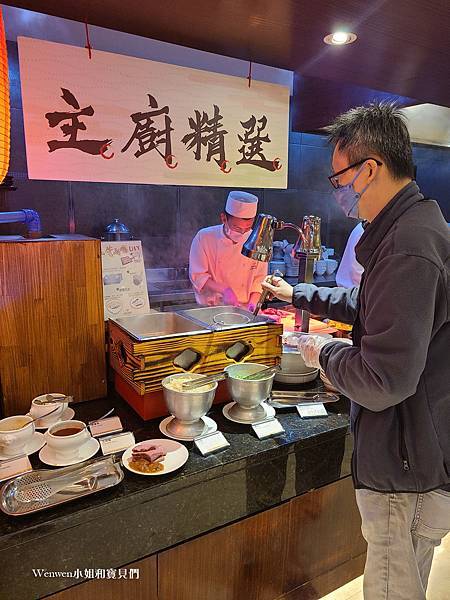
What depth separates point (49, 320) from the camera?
1.71 metres

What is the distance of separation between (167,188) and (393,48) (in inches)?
111

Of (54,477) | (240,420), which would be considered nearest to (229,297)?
(240,420)

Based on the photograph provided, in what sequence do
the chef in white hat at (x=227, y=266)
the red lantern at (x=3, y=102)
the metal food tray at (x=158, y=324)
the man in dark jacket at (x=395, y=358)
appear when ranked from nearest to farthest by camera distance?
Answer: the man in dark jacket at (x=395, y=358)
the red lantern at (x=3, y=102)
the metal food tray at (x=158, y=324)
the chef in white hat at (x=227, y=266)

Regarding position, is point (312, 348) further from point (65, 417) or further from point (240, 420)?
point (65, 417)

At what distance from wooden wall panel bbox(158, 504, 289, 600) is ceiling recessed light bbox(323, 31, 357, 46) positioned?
79.2 inches

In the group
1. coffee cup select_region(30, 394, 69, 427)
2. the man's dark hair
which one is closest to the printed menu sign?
coffee cup select_region(30, 394, 69, 427)

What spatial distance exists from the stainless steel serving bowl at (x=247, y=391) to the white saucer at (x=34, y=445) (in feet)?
2.26

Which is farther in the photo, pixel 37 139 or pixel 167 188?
pixel 167 188

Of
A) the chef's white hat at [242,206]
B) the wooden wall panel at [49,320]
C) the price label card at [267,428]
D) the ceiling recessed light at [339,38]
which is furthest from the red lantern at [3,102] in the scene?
the chef's white hat at [242,206]

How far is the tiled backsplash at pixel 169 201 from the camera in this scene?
3.85m

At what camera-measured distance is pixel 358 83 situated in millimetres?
2656

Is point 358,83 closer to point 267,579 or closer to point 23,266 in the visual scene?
point 23,266

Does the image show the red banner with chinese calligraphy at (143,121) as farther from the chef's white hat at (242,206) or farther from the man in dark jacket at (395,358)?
the chef's white hat at (242,206)

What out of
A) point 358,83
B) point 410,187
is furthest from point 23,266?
point 358,83
